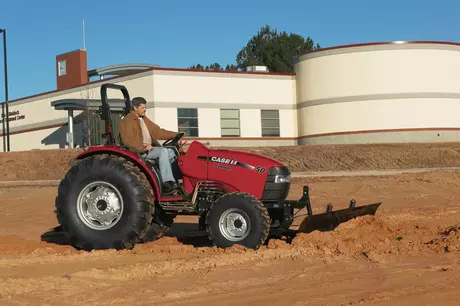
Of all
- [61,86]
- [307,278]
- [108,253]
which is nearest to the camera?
[307,278]

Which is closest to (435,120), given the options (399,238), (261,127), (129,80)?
(261,127)

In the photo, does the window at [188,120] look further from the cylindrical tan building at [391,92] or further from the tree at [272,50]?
the tree at [272,50]

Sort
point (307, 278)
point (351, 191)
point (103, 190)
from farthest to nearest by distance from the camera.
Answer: point (351, 191), point (103, 190), point (307, 278)

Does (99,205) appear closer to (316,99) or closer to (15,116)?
(316,99)

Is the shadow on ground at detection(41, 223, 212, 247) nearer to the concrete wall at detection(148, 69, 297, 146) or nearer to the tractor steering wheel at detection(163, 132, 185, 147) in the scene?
the tractor steering wheel at detection(163, 132, 185, 147)

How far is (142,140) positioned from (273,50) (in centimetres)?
6885

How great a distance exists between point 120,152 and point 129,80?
3092cm

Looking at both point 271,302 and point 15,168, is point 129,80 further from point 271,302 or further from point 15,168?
point 271,302

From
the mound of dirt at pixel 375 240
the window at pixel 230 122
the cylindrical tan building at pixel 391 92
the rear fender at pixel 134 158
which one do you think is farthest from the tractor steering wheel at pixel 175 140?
the window at pixel 230 122

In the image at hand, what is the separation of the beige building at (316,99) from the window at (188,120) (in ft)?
0.20

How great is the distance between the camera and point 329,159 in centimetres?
2783

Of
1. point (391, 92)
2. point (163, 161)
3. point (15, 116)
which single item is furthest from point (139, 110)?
point (15, 116)

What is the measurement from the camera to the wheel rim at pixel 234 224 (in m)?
7.41

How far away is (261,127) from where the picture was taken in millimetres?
39969
